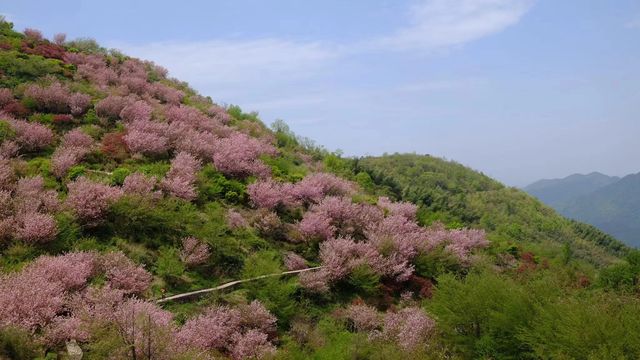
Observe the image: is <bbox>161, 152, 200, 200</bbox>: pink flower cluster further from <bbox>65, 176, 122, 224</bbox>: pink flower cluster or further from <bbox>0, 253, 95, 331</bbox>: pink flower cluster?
<bbox>0, 253, 95, 331</bbox>: pink flower cluster

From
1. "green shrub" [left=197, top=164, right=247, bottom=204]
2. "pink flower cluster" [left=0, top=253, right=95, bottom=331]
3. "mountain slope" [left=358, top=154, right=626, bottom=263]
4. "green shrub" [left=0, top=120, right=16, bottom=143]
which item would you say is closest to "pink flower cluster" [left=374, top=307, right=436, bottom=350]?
"green shrub" [left=197, top=164, right=247, bottom=204]

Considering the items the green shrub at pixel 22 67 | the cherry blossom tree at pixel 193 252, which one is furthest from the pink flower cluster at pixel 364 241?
the green shrub at pixel 22 67

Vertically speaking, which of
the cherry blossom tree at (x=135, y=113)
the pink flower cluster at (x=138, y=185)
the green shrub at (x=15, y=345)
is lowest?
the green shrub at (x=15, y=345)

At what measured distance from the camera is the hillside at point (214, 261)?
10023mm

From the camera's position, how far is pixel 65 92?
862 inches

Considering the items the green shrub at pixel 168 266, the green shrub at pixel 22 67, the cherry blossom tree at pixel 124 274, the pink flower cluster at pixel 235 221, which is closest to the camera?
the cherry blossom tree at pixel 124 274

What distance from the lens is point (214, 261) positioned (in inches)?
582

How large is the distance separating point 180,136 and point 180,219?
6.69 meters

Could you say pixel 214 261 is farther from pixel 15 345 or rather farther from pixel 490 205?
pixel 490 205

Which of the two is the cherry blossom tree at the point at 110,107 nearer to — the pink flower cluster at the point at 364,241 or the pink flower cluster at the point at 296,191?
the pink flower cluster at the point at 296,191

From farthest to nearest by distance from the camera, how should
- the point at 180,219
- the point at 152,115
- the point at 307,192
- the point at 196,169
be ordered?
the point at 152,115, the point at 307,192, the point at 196,169, the point at 180,219

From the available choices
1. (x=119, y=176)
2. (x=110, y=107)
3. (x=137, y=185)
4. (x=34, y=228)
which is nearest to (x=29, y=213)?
(x=34, y=228)

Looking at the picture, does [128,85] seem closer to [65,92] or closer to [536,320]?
[65,92]

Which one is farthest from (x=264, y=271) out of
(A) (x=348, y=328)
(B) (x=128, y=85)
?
(B) (x=128, y=85)
